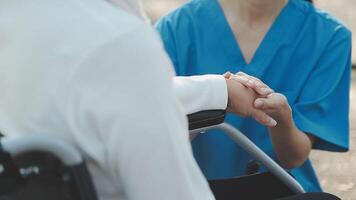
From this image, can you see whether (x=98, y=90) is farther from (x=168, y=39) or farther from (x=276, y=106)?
(x=168, y=39)

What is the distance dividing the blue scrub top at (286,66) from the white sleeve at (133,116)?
0.76 metres

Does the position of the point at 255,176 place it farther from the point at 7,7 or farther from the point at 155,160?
the point at 7,7

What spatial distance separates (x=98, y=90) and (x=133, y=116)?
0.05 meters

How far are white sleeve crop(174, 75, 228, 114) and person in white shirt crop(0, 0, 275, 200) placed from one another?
9.9 inches

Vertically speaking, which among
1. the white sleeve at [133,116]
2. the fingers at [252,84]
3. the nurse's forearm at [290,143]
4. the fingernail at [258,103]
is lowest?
the nurse's forearm at [290,143]

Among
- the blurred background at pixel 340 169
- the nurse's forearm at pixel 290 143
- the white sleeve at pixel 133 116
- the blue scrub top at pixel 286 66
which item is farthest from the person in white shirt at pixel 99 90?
the blurred background at pixel 340 169

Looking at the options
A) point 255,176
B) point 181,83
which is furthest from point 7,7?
point 255,176

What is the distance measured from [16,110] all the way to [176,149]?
205 mm

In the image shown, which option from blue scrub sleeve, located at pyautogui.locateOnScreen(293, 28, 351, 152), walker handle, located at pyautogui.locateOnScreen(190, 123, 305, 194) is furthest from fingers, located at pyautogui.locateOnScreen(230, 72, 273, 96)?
blue scrub sleeve, located at pyautogui.locateOnScreen(293, 28, 351, 152)

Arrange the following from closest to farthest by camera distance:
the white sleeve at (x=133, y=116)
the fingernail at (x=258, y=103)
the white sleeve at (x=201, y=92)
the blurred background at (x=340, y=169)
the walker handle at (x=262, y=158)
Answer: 1. the white sleeve at (x=133, y=116)
2. the white sleeve at (x=201, y=92)
3. the fingernail at (x=258, y=103)
4. the walker handle at (x=262, y=158)
5. the blurred background at (x=340, y=169)

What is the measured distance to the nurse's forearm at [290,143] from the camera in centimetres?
146

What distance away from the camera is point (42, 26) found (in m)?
0.83

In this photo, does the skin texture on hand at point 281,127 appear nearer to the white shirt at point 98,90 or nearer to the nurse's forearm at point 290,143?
the nurse's forearm at point 290,143

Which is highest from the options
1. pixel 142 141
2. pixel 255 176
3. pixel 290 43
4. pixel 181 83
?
pixel 142 141
